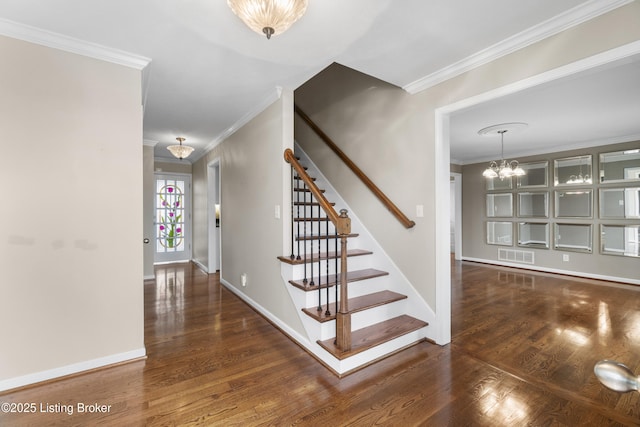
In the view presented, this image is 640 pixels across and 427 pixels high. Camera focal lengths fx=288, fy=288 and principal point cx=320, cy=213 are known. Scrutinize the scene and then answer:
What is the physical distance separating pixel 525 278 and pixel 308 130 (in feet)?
15.3

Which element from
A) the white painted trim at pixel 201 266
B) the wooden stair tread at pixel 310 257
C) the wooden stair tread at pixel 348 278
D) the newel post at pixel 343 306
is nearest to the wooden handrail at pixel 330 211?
the newel post at pixel 343 306

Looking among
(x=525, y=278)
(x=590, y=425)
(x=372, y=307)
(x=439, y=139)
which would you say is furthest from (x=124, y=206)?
(x=525, y=278)


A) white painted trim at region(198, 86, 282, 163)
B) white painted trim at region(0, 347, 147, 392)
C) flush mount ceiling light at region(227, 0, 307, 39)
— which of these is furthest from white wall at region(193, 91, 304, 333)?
flush mount ceiling light at region(227, 0, 307, 39)

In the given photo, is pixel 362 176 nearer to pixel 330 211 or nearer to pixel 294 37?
pixel 330 211

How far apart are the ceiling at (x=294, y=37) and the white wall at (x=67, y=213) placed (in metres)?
0.34

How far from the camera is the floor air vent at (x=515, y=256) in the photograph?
5965 millimetres

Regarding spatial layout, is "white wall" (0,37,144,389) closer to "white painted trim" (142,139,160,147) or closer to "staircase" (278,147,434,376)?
"staircase" (278,147,434,376)

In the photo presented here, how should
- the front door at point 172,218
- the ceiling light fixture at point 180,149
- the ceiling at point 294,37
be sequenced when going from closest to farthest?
the ceiling at point 294,37 < the ceiling light fixture at point 180,149 < the front door at point 172,218

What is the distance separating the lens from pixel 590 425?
1.61 meters

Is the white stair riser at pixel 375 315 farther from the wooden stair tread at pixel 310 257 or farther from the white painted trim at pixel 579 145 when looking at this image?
the white painted trim at pixel 579 145

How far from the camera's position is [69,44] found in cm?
206

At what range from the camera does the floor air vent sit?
19.6ft

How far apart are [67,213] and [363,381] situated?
242 cm

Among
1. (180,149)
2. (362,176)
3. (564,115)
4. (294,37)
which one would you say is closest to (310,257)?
(362,176)
